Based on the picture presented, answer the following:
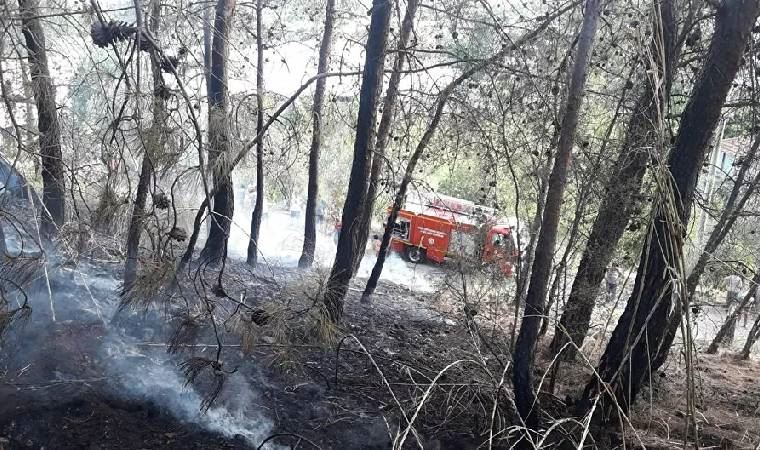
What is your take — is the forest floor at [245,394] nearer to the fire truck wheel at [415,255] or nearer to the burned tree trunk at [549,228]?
the burned tree trunk at [549,228]

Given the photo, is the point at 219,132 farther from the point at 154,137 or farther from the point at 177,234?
the point at 177,234

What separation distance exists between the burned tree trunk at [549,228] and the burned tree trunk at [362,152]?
6.02 ft

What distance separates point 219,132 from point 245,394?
8.19 ft

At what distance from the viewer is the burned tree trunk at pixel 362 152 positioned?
18.6ft

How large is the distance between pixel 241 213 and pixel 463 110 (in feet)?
38.7

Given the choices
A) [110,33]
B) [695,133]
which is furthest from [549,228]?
[110,33]

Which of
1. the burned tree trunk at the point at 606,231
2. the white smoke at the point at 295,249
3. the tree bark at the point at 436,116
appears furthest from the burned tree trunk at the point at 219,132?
the white smoke at the point at 295,249

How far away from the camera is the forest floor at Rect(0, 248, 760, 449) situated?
4566mm

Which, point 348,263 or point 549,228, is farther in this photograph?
point 348,263

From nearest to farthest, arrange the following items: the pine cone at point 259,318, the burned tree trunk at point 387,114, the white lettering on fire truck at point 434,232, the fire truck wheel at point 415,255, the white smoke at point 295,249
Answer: the pine cone at point 259,318 < the burned tree trunk at point 387,114 < the white smoke at point 295,249 < the white lettering on fire truck at point 434,232 < the fire truck wheel at point 415,255

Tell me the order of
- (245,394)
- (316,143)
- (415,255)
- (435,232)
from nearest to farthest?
(245,394) < (316,143) < (435,232) < (415,255)

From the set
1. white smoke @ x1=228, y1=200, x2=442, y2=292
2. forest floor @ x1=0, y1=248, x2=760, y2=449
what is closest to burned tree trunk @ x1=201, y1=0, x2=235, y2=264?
forest floor @ x1=0, y1=248, x2=760, y2=449

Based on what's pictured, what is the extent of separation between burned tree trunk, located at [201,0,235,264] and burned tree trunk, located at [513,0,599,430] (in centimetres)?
217

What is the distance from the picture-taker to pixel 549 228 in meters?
4.04
